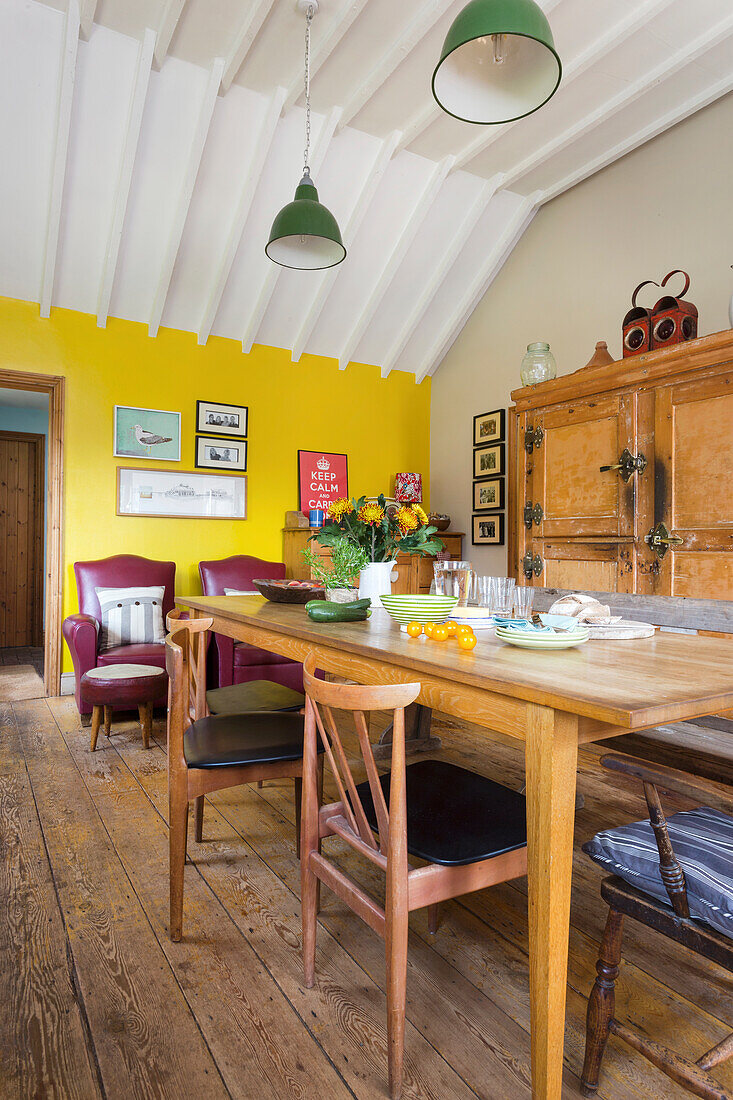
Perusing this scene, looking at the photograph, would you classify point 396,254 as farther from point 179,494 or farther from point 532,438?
point 179,494

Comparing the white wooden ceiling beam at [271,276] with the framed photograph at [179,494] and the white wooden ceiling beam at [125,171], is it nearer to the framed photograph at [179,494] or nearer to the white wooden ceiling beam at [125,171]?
the white wooden ceiling beam at [125,171]

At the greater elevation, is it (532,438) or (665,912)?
(532,438)

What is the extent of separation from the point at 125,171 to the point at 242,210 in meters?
0.73

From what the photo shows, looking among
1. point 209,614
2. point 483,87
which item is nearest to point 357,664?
point 209,614

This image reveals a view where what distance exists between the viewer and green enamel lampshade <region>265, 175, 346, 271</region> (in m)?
2.73

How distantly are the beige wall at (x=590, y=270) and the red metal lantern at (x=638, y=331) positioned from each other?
0.64m

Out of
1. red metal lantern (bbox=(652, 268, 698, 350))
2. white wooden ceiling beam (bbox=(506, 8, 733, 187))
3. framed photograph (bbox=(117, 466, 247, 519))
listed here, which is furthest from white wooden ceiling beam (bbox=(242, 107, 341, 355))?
red metal lantern (bbox=(652, 268, 698, 350))

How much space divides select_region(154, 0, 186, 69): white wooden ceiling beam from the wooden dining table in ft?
11.5

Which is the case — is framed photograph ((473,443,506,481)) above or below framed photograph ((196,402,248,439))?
below

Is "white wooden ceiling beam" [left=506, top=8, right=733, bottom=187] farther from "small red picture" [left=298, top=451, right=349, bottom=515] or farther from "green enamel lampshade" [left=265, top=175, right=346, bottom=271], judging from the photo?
"small red picture" [left=298, top=451, right=349, bottom=515]

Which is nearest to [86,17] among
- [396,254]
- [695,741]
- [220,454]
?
[396,254]

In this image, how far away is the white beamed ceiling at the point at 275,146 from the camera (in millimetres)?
3281

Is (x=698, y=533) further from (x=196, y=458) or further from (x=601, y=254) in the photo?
(x=196, y=458)

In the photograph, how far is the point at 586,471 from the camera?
3.45 m
